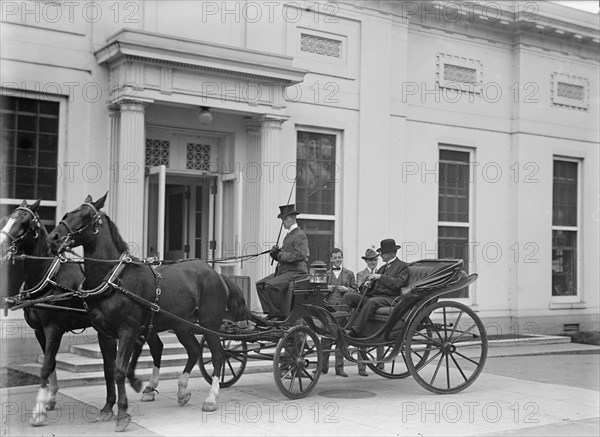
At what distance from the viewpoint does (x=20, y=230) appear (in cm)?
798

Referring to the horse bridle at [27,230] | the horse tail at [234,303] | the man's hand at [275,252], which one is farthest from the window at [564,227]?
the horse bridle at [27,230]

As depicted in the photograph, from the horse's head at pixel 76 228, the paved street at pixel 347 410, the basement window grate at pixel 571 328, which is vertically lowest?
the basement window grate at pixel 571 328

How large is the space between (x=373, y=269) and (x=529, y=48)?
9470 millimetres

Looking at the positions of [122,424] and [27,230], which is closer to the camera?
[122,424]

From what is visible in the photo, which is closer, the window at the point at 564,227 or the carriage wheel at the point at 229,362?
the carriage wheel at the point at 229,362

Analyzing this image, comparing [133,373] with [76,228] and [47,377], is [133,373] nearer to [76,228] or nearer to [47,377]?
[47,377]

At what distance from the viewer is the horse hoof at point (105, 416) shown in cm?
814

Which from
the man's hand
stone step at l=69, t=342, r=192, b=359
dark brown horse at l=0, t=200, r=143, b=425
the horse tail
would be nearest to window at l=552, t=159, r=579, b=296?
stone step at l=69, t=342, r=192, b=359

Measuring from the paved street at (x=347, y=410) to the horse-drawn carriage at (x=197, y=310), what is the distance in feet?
0.92

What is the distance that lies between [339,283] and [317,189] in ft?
13.0

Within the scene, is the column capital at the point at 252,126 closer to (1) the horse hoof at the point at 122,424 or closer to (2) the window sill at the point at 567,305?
(1) the horse hoof at the point at 122,424

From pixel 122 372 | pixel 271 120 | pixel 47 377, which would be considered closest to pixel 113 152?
pixel 271 120

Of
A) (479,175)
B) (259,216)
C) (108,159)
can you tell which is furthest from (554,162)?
(108,159)

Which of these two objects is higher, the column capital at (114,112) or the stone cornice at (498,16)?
the stone cornice at (498,16)
